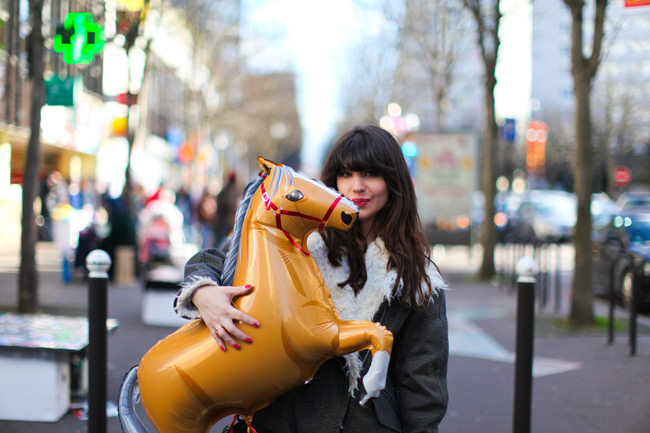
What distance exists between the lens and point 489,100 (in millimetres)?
14281

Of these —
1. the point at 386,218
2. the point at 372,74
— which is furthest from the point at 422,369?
the point at 372,74

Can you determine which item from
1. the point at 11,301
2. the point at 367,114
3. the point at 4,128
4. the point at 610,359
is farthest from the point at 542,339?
the point at 367,114

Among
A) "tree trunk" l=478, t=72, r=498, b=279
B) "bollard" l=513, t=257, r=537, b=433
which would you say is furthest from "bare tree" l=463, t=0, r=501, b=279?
"bollard" l=513, t=257, r=537, b=433

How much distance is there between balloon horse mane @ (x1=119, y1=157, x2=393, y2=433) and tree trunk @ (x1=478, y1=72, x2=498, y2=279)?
12.6 metres

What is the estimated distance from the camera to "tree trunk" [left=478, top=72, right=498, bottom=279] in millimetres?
14219

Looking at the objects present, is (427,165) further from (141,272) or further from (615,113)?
(615,113)

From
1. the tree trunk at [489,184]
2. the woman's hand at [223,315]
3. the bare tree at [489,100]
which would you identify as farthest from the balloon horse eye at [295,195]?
the tree trunk at [489,184]

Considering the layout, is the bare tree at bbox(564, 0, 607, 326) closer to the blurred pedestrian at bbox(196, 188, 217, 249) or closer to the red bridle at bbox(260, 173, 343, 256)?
the red bridle at bbox(260, 173, 343, 256)

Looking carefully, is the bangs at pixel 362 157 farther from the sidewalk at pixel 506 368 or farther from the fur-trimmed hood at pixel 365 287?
the sidewalk at pixel 506 368

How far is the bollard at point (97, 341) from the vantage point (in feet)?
12.0

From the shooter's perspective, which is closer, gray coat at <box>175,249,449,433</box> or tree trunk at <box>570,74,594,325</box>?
gray coat at <box>175,249,449,433</box>

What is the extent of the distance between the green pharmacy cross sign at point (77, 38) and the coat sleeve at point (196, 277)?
735 cm

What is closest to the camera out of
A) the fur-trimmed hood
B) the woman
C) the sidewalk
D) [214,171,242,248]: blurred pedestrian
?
the woman

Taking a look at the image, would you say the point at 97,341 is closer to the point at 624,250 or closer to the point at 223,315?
the point at 223,315
